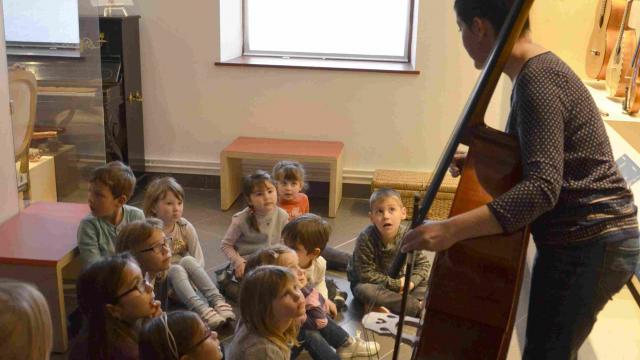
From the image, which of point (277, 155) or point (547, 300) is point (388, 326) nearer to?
point (547, 300)

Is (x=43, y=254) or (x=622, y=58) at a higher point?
(x=622, y=58)

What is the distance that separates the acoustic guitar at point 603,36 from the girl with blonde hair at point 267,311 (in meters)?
2.49

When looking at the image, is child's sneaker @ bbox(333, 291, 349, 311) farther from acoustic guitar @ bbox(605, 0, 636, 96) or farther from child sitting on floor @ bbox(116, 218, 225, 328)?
acoustic guitar @ bbox(605, 0, 636, 96)

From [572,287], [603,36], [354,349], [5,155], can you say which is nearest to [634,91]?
[603,36]

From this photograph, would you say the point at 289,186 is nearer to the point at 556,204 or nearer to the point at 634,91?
the point at 634,91

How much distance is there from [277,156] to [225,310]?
63.3 inches

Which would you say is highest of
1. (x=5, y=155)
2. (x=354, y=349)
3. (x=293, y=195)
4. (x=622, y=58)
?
(x=622, y=58)

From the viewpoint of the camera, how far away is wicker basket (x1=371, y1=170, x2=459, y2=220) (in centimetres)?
452

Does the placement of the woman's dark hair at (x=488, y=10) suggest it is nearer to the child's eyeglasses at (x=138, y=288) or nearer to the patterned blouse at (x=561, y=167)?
the patterned blouse at (x=561, y=167)

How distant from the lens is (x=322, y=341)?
2.90 m

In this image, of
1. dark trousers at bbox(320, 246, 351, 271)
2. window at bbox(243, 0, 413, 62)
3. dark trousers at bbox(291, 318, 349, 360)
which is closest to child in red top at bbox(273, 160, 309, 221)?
dark trousers at bbox(320, 246, 351, 271)

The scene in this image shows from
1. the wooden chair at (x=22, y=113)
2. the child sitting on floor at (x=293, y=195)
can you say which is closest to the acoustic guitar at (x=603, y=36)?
the child sitting on floor at (x=293, y=195)

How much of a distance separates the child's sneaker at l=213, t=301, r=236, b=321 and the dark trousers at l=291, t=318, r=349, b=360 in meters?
0.39

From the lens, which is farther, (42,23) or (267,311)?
(42,23)
